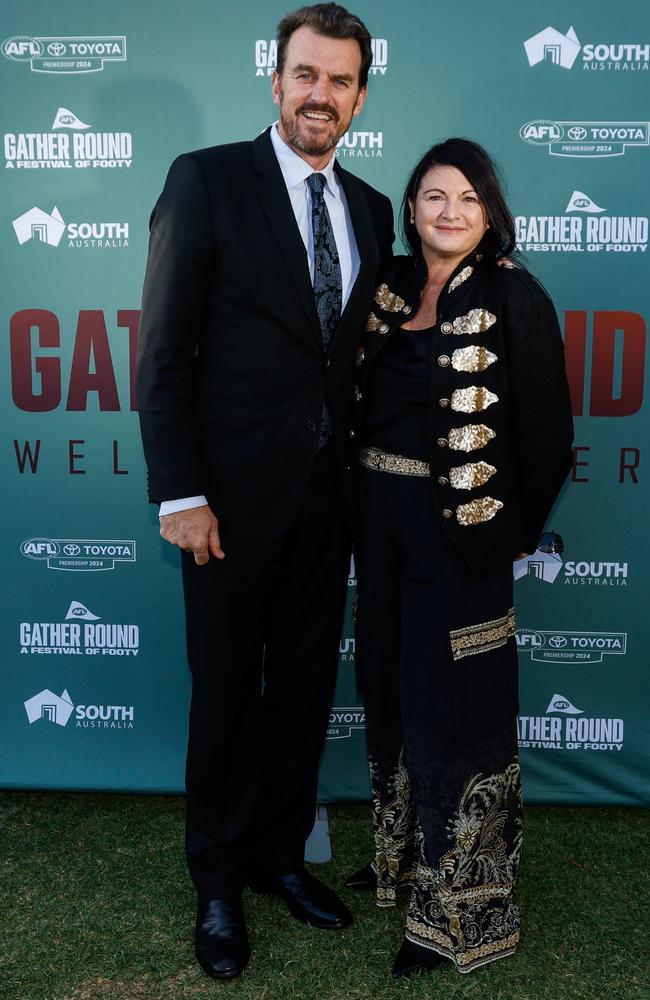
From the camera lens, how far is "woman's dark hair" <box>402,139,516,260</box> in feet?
6.00

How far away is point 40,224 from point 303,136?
106cm

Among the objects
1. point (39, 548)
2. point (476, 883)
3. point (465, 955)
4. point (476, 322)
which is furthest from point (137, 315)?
point (465, 955)

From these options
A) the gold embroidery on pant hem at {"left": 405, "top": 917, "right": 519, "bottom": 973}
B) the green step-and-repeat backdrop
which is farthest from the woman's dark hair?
the gold embroidery on pant hem at {"left": 405, "top": 917, "right": 519, "bottom": 973}

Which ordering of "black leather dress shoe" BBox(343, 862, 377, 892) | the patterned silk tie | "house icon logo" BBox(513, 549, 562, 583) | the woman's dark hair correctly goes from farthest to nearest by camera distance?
"house icon logo" BBox(513, 549, 562, 583) → "black leather dress shoe" BBox(343, 862, 377, 892) → the patterned silk tie → the woman's dark hair

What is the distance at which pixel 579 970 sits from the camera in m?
2.04

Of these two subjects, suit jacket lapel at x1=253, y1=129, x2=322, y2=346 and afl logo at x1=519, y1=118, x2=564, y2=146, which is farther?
afl logo at x1=519, y1=118, x2=564, y2=146

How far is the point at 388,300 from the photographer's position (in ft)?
6.53

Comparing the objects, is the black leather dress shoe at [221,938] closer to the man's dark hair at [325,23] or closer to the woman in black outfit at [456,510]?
the woman in black outfit at [456,510]

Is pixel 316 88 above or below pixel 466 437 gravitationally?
above

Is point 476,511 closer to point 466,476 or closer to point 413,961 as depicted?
point 466,476

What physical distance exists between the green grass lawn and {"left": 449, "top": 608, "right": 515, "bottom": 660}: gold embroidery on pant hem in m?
0.73

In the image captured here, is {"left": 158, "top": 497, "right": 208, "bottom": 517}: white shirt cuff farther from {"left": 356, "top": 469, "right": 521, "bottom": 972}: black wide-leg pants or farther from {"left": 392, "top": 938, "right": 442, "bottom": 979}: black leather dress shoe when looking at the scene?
{"left": 392, "top": 938, "right": 442, "bottom": 979}: black leather dress shoe

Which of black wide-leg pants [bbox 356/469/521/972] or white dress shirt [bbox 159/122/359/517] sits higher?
white dress shirt [bbox 159/122/359/517]

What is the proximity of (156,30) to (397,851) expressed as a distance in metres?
2.26
